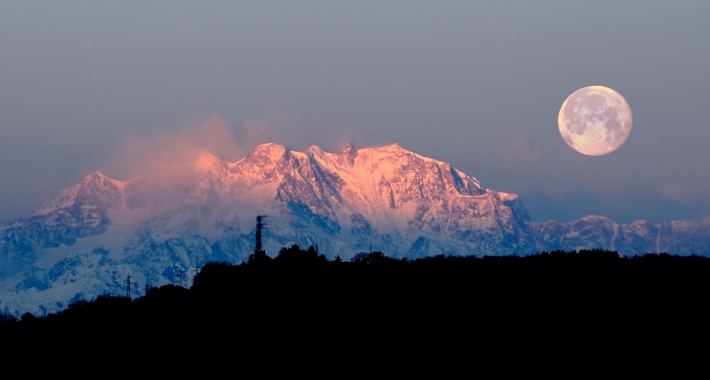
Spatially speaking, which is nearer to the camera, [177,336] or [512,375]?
[512,375]

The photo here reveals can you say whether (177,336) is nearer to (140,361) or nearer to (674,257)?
(140,361)

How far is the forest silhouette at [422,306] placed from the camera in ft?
452

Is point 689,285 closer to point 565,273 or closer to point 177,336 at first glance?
point 565,273

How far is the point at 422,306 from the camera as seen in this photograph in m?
156

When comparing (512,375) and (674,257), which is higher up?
(674,257)

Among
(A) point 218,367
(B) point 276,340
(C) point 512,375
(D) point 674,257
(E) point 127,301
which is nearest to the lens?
(C) point 512,375

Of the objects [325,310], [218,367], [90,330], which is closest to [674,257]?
[325,310]

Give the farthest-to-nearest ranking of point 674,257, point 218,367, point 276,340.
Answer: point 674,257 → point 276,340 → point 218,367

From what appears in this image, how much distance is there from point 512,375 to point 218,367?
29758 mm

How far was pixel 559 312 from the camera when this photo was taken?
145 m

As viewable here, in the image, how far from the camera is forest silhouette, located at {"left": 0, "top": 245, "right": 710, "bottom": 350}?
13775 cm

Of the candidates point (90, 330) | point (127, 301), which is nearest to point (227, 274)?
point (127, 301)

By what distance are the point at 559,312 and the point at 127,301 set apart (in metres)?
75.5

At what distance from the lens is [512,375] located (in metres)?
123
